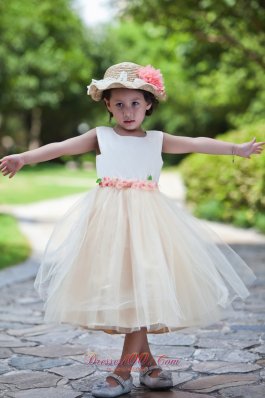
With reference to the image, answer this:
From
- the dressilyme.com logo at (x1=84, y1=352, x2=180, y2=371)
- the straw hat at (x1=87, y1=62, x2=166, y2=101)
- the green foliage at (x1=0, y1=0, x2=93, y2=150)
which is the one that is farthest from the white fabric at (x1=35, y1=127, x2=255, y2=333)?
the green foliage at (x1=0, y1=0, x2=93, y2=150)

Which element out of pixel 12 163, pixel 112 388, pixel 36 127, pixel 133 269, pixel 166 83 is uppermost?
pixel 166 83

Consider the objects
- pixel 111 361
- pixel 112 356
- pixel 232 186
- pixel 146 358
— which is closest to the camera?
pixel 146 358

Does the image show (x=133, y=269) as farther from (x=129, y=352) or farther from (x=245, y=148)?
(x=245, y=148)

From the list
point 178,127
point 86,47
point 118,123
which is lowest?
point 118,123

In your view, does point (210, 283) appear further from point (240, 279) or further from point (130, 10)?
point (130, 10)

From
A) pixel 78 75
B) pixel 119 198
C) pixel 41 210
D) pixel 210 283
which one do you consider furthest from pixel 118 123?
pixel 78 75

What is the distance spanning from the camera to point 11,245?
9.48 meters

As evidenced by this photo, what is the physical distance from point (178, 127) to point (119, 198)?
134 ft

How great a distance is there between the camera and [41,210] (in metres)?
15.6

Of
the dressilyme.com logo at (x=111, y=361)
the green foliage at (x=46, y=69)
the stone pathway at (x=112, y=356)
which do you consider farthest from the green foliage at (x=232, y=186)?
the green foliage at (x=46, y=69)

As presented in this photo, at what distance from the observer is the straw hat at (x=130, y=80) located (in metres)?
3.40

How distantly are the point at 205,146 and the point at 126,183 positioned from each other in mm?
497

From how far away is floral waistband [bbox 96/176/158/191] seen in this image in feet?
11.2

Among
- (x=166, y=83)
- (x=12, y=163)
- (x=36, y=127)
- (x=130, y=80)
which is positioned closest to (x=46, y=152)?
(x=12, y=163)
